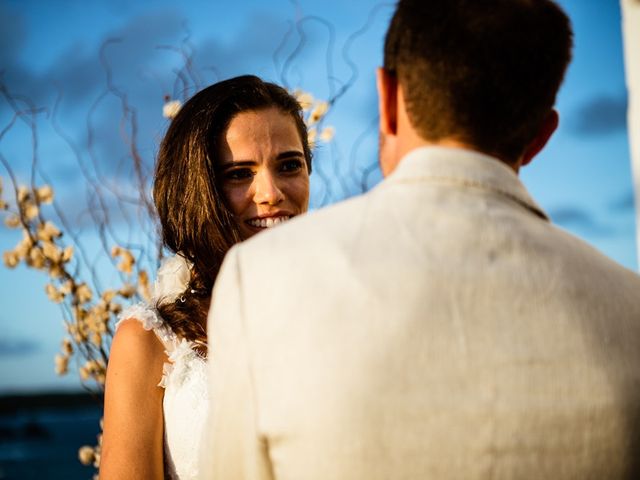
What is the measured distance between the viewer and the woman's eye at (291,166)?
2.76 metres

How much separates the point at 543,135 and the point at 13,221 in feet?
9.70

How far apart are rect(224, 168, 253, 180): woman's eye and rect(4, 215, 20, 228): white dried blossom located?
1454 mm

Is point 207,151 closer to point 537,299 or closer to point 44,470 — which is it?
point 537,299

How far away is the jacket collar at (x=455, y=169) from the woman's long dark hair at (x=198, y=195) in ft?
4.58

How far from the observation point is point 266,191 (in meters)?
2.58

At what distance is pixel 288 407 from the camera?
107 cm

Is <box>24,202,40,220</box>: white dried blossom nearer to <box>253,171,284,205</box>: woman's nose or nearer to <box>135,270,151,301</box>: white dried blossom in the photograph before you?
<box>135,270,151,301</box>: white dried blossom

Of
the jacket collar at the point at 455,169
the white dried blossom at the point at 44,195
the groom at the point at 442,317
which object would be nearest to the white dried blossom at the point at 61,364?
the white dried blossom at the point at 44,195

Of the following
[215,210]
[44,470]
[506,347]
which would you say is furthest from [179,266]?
[44,470]

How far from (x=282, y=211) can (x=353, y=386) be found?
1.65 metres

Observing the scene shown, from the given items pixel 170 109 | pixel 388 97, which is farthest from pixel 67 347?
pixel 388 97

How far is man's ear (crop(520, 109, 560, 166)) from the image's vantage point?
4.10 ft

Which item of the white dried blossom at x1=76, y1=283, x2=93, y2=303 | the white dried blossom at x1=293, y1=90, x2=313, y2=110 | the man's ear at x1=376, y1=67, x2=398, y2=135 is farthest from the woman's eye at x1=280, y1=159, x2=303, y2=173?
the man's ear at x1=376, y1=67, x2=398, y2=135

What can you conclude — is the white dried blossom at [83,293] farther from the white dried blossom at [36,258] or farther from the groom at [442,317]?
the groom at [442,317]
